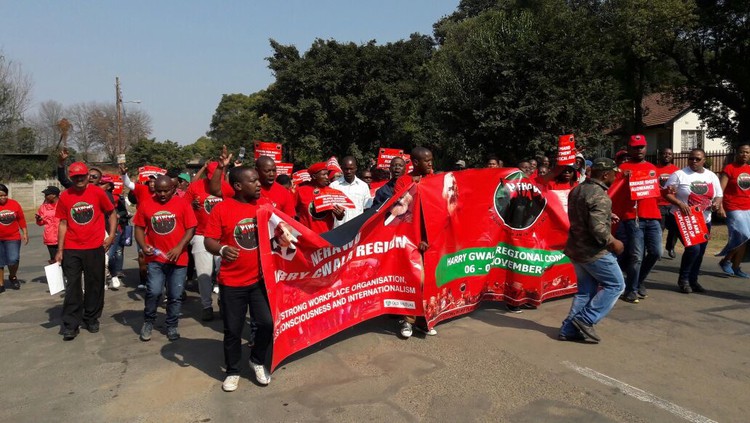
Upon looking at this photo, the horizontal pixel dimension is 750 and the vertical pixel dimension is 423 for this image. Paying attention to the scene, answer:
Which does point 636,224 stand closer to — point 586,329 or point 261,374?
point 586,329

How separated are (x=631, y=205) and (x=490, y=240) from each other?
6.63 feet

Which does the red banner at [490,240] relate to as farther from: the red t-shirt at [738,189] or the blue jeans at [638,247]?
the red t-shirt at [738,189]

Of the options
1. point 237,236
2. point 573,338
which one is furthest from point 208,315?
point 573,338

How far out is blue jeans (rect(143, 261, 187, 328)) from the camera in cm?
588

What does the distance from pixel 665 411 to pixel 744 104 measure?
23192 mm

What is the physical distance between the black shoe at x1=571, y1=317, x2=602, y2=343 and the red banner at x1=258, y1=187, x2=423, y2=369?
1523 millimetres

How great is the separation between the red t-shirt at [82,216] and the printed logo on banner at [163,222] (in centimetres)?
88

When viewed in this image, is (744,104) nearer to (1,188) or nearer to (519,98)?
(519,98)

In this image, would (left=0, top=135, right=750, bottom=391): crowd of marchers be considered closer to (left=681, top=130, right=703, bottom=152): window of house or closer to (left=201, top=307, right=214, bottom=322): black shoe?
(left=201, top=307, right=214, bottom=322): black shoe

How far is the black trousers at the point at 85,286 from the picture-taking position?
6074mm

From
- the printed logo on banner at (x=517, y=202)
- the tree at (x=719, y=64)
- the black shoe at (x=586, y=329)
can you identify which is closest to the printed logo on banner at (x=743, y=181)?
the printed logo on banner at (x=517, y=202)

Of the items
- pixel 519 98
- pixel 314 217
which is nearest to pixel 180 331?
pixel 314 217

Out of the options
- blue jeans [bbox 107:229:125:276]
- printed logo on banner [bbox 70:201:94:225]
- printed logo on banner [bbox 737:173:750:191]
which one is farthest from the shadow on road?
printed logo on banner [bbox 737:173:750:191]

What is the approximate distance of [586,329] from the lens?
5.21 meters
